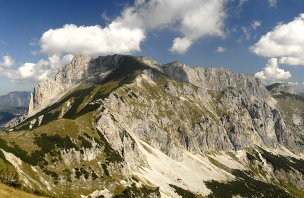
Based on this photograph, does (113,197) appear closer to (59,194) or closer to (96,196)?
(96,196)

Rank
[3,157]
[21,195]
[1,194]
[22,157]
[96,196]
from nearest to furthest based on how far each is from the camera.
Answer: [1,194] → [21,195] → [3,157] → [22,157] → [96,196]

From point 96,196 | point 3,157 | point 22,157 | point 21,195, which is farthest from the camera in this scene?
point 96,196

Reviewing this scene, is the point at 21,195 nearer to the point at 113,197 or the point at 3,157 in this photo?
the point at 3,157

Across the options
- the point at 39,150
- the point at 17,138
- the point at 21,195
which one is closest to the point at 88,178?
the point at 39,150

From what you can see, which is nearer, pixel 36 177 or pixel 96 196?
pixel 36 177

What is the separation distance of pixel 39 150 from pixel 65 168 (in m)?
17.1

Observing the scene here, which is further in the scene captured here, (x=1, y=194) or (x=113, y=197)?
(x=113, y=197)

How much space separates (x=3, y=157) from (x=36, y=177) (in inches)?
709

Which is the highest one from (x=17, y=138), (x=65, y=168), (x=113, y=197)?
(x=17, y=138)

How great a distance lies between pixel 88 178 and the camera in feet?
654

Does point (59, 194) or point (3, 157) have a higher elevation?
point (3, 157)

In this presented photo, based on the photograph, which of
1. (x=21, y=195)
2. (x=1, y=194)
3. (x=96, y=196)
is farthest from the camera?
(x=96, y=196)

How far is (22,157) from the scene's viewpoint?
6973 inches

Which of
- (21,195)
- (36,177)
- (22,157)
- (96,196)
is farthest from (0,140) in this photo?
(21,195)
